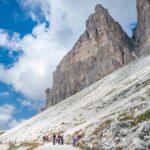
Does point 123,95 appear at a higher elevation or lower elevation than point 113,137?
higher

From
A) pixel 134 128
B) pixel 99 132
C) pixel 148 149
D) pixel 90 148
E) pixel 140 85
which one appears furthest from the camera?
pixel 140 85

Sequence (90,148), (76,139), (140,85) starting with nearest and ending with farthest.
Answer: (90,148), (76,139), (140,85)

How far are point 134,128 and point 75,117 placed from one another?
216ft

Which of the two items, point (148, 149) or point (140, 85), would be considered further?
point (140, 85)

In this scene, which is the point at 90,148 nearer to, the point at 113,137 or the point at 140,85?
the point at 113,137

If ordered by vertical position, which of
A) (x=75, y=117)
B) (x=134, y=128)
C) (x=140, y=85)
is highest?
(x=140, y=85)

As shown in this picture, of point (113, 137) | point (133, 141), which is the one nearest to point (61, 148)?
point (113, 137)

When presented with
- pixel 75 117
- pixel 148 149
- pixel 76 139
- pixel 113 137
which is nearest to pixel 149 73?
pixel 75 117

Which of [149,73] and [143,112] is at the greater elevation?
[149,73]

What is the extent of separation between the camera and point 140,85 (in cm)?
10881

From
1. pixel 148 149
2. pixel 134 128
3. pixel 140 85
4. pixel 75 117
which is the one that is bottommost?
pixel 148 149

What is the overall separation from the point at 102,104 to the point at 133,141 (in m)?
71.2

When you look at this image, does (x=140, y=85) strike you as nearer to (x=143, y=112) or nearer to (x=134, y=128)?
(x=143, y=112)

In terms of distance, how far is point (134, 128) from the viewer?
49.7 meters
